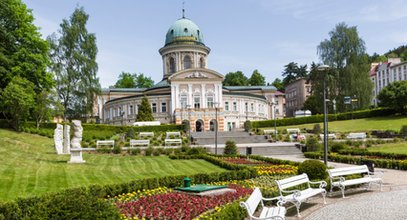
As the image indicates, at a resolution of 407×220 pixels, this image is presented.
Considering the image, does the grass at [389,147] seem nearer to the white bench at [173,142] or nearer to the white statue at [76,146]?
the white bench at [173,142]

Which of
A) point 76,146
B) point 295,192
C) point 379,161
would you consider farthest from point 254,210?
point 379,161

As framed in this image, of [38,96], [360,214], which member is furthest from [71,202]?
[38,96]

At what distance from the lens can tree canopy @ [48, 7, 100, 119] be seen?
50.6 meters

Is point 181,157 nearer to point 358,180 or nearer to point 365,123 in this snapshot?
point 358,180

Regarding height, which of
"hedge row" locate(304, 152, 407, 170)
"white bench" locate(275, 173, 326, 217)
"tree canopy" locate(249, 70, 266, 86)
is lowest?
"hedge row" locate(304, 152, 407, 170)

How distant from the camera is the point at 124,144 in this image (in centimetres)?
3891

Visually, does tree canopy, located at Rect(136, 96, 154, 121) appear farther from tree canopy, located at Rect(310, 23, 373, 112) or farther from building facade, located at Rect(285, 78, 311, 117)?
building facade, located at Rect(285, 78, 311, 117)

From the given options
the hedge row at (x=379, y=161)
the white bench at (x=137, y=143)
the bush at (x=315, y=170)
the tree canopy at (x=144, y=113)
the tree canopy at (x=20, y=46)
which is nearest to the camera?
the bush at (x=315, y=170)

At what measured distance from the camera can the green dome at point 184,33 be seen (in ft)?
247

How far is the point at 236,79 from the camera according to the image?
4077 inches

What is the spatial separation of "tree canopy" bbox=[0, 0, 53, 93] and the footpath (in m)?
33.7

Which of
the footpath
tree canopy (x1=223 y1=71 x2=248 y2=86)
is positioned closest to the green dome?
tree canopy (x1=223 y1=71 x2=248 y2=86)

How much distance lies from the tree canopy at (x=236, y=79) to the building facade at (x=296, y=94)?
13660 mm

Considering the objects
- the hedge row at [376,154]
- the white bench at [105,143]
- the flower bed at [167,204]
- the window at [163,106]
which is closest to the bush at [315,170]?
the flower bed at [167,204]
